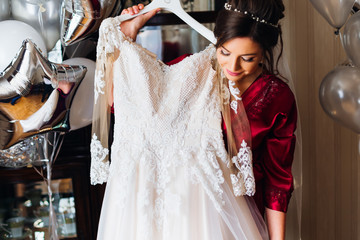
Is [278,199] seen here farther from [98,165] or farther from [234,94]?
[98,165]

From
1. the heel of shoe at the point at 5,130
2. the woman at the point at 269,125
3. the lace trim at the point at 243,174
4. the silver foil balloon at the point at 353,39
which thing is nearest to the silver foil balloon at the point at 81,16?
the heel of shoe at the point at 5,130

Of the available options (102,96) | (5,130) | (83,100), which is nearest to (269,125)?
(102,96)

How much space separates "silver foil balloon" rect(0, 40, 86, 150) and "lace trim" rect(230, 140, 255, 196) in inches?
23.6

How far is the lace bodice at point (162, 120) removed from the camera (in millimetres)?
1123

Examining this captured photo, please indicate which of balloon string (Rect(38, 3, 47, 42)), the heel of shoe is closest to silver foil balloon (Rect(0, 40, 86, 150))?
the heel of shoe

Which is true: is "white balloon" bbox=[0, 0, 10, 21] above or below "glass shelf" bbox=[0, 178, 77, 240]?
above

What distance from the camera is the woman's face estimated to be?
108cm

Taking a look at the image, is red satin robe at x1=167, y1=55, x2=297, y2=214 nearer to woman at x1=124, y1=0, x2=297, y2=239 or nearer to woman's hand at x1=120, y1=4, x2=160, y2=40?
woman at x1=124, y1=0, x2=297, y2=239

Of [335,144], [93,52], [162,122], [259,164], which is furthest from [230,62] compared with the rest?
[93,52]

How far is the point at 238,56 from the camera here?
1098 millimetres

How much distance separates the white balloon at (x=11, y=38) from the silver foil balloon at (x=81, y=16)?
5.1 inches

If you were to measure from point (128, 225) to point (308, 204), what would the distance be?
38.3 inches

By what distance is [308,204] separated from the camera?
1796mm

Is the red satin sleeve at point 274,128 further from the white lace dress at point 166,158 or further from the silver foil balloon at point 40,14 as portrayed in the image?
the silver foil balloon at point 40,14
